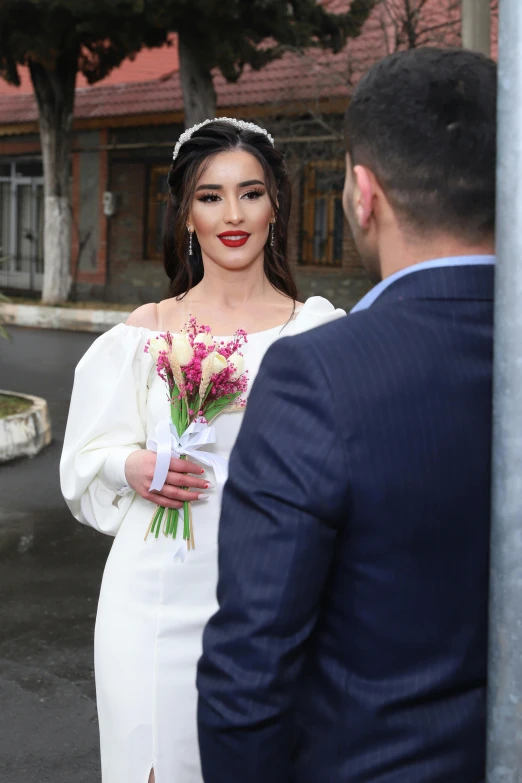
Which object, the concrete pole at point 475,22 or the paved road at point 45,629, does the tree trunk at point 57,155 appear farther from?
the paved road at point 45,629

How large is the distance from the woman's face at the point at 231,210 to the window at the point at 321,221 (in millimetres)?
16854

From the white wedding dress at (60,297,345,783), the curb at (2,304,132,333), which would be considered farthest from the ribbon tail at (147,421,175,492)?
the curb at (2,304,132,333)

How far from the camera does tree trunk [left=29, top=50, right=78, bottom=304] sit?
19750mm

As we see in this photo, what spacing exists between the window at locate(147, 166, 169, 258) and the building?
0.08 ft

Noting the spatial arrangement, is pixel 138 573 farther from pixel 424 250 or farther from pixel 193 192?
pixel 424 250

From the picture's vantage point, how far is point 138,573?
2586 millimetres

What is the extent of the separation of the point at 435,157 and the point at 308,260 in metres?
19.2

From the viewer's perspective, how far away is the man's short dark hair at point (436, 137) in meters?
1.40

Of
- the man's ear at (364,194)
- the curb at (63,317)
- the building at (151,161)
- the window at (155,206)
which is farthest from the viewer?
the window at (155,206)

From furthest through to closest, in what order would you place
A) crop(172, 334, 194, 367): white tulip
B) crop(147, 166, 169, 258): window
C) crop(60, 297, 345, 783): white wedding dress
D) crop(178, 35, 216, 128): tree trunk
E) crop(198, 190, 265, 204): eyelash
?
crop(147, 166, 169, 258): window, crop(178, 35, 216, 128): tree trunk, crop(198, 190, 265, 204): eyelash, crop(172, 334, 194, 367): white tulip, crop(60, 297, 345, 783): white wedding dress

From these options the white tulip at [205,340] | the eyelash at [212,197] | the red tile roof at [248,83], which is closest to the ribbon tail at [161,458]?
the white tulip at [205,340]

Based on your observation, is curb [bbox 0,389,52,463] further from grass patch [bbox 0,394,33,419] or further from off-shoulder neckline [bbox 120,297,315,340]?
off-shoulder neckline [bbox 120,297,315,340]

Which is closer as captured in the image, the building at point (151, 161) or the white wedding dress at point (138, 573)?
the white wedding dress at point (138, 573)

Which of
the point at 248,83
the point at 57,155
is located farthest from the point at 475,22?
the point at 57,155
